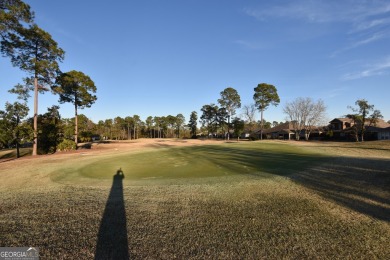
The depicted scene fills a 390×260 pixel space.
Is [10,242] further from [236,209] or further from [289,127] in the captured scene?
[289,127]

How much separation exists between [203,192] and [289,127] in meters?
63.3

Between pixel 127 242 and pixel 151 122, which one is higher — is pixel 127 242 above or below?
below

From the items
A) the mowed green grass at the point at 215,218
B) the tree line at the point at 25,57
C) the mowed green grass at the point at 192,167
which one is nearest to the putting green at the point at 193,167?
the mowed green grass at the point at 192,167

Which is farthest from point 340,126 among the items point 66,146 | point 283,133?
point 66,146

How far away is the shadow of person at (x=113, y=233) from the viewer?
3143 millimetres

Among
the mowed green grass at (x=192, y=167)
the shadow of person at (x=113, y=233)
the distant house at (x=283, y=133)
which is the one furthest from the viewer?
the distant house at (x=283, y=133)

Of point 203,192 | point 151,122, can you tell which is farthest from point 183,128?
point 203,192

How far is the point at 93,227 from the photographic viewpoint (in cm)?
405

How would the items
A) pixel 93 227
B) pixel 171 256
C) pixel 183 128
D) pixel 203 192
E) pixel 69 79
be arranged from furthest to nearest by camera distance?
pixel 183 128
pixel 69 79
pixel 203 192
pixel 93 227
pixel 171 256

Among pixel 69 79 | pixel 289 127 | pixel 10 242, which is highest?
pixel 69 79

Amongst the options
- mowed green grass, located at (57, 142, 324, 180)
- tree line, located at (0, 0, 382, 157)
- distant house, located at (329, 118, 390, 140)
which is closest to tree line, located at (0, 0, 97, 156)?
tree line, located at (0, 0, 382, 157)

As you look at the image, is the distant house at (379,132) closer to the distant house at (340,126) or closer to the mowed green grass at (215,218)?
the distant house at (340,126)

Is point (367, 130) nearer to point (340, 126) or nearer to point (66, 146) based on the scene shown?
point (340, 126)

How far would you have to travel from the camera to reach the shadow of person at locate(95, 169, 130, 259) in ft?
10.3
